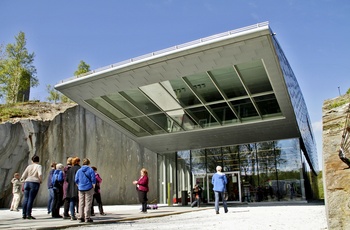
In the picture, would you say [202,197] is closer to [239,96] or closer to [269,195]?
[269,195]

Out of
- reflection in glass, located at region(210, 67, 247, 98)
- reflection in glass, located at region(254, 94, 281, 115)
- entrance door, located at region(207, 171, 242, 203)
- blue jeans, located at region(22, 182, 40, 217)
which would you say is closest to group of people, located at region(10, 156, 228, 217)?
blue jeans, located at region(22, 182, 40, 217)

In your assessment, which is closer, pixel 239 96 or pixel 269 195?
pixel 239 96

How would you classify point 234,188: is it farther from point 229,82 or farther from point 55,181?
point 55,181

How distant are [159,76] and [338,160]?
37.8 ft

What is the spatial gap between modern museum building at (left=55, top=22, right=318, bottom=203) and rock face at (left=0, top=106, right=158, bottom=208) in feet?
23.2

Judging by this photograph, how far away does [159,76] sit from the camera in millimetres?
15078

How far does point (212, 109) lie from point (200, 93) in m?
1.59

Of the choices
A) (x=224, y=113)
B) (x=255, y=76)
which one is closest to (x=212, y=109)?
(x=224, y=113)

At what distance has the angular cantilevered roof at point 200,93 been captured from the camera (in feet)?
43.5

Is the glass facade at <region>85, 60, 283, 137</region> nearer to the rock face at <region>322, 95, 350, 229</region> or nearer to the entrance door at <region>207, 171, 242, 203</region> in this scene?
the entrance door at <region>207, 171, 242, 203</region>

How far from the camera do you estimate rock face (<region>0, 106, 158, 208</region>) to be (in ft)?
71.3

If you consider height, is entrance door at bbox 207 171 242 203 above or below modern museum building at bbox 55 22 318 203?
below

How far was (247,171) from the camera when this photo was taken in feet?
67.5

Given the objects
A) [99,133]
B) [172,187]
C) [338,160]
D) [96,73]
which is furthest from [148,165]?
[338,160]
